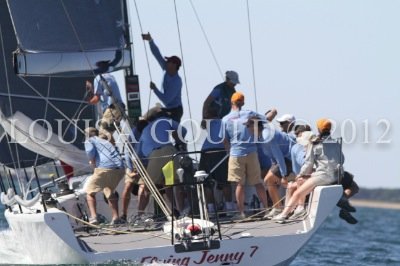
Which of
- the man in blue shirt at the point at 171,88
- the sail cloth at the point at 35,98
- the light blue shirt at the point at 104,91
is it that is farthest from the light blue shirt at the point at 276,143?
the sail cloth at the point at 35,98

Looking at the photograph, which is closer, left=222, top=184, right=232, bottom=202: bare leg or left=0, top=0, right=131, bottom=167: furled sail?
left=222, top=184, right=232, bottom=202: bare leg

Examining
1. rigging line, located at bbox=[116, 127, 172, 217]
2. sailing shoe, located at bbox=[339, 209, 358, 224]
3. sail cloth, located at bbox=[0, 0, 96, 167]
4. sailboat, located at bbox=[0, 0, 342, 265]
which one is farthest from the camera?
sail cloth, located at bbox=[0, 0, 96, 167]

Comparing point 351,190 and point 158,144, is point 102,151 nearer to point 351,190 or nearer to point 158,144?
point 158,144

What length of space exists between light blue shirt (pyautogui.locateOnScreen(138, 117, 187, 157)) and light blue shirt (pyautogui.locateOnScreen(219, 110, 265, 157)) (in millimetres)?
793

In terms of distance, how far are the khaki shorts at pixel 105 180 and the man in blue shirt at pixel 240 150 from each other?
1451 mm

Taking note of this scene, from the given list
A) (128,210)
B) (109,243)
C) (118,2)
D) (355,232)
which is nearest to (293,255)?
(109,243)

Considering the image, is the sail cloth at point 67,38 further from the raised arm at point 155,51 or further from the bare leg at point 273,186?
the bare leg at point 273,186

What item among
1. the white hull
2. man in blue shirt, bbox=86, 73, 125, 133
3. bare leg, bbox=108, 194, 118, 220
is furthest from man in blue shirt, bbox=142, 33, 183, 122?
the white hull

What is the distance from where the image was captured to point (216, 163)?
17266mm

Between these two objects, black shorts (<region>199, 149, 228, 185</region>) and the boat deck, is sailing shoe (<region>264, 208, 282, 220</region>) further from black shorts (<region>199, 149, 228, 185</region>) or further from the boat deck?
black shorts (<region>199, 149, 228, 185</region>)

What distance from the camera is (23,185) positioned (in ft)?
58.8

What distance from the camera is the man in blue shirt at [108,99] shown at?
17.2 metres

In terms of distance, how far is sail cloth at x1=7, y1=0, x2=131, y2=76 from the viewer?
17641 mm

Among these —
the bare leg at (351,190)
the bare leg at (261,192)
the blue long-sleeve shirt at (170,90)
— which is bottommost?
the bare leg at (351,190)
